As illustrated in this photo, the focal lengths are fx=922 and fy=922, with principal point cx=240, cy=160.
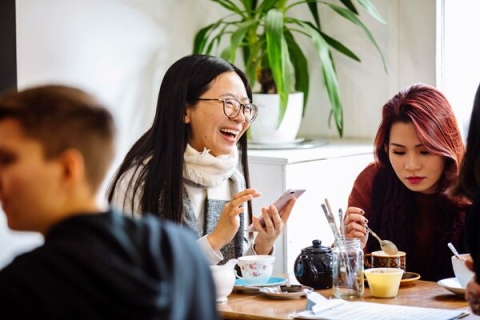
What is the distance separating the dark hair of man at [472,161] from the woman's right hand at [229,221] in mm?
631

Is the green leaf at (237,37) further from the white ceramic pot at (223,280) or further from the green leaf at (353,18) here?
the white ceramic pot at (223,280)

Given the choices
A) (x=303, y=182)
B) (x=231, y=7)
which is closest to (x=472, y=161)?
(x=303, y=182)

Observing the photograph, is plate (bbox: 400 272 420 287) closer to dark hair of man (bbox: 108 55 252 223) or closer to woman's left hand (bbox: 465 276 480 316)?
woman's left hand (bbox: 465 276 480 316)

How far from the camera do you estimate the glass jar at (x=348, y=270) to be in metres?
2.39

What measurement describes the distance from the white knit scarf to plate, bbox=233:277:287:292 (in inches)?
14.1

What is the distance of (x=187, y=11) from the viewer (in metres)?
4.02

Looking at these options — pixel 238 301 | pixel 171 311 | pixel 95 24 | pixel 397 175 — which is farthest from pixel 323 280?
pixel 95 24

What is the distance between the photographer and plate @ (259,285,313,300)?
7.75ft

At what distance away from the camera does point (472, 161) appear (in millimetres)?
2033

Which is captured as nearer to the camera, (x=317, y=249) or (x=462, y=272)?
(x=462, y=272)

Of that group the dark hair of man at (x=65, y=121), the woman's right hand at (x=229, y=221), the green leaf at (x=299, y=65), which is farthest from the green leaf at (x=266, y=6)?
the dark hair of man at (x=65, y=121)

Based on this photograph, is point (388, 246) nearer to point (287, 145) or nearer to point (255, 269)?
point (255, 269)

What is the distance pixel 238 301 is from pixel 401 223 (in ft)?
2.31

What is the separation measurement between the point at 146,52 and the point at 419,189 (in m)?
1.53
